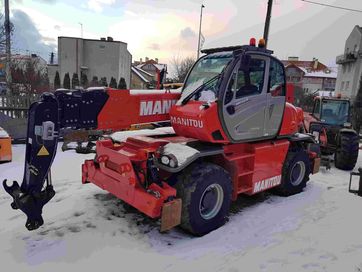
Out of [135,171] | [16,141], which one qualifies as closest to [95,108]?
[135,171]

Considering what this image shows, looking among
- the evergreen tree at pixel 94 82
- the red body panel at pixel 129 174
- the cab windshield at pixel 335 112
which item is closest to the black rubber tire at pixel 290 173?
the red body panel at pixel 129 174

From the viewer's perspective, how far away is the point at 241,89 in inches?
203

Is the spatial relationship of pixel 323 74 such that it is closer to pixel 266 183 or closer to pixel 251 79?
pixel 266 183

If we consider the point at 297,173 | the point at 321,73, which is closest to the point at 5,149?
the point at 297,173

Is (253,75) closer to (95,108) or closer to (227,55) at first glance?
(227,55)

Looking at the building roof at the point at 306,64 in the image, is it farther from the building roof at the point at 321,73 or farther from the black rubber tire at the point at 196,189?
the black rubber tire at the point at 196,189

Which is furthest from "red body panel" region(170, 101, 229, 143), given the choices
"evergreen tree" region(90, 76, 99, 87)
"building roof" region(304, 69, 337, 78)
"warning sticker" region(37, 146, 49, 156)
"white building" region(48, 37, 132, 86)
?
"building roof" region(304, 69, 337, 78)

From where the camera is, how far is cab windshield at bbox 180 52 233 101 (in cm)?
504

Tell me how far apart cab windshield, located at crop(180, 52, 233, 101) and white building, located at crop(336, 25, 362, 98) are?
1468 inches

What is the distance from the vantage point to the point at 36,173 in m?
3.99

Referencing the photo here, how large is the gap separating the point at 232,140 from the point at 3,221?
350cm

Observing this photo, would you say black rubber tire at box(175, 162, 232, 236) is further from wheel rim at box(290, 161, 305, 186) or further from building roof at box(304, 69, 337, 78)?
building roof at box(304, 69, 337, 78)

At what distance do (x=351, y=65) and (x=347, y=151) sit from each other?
3790 cm

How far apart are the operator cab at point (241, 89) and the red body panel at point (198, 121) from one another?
0.08 m
